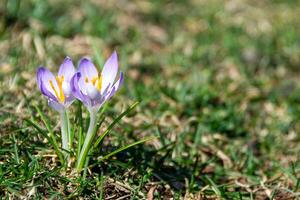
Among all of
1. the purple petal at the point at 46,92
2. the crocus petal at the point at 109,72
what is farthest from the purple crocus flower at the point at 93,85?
the purple petal at the point at 46,92

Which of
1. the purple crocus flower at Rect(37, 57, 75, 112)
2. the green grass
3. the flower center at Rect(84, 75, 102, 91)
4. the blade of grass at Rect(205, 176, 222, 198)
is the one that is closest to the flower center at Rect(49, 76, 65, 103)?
the purple crocus flower at Rect(37, 57, 75, 112)

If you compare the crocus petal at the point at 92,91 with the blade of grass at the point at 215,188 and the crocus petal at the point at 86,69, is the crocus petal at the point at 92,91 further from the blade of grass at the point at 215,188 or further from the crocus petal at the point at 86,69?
the blade of grass at the point at 215,188

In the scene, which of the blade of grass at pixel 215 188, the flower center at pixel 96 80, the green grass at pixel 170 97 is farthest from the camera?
the blade of grass at pixel 215 188

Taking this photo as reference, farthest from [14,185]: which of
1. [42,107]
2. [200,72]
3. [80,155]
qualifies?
[200,72]

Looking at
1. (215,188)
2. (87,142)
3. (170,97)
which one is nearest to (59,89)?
(87,142)

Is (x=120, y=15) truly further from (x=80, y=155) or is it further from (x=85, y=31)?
(x=80, y=155)

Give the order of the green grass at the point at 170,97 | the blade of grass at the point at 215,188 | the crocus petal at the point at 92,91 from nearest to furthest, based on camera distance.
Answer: the crocus petal at the point at 92,91
the green grass at the point at 170,97
the blade of grass at the point at 215,188

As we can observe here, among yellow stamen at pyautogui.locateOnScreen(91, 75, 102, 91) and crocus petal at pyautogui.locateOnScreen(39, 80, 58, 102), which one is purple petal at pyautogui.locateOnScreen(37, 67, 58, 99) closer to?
crocus petal at pyautogui.locateOnScreen(39, 80, 58, 102)
